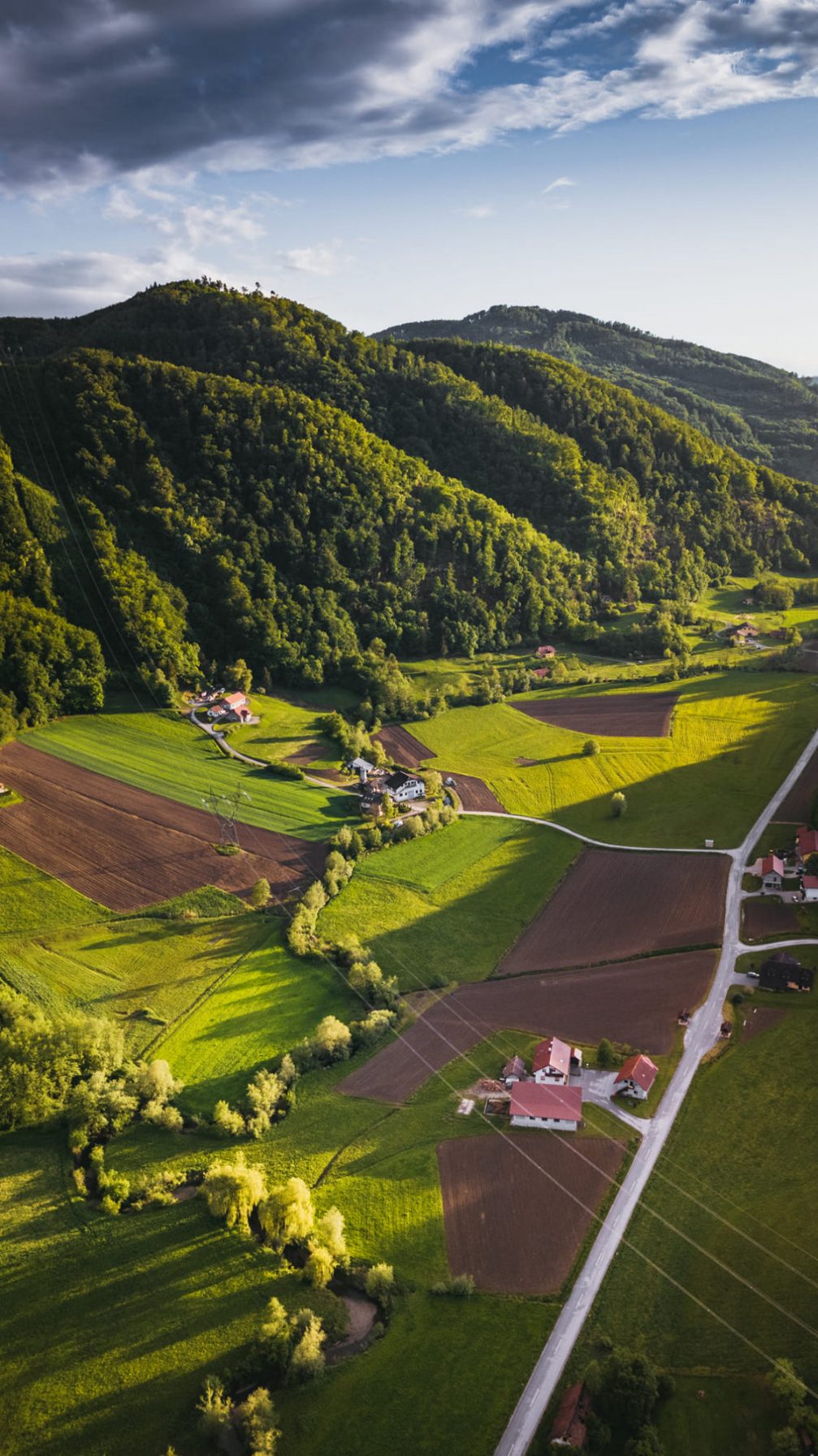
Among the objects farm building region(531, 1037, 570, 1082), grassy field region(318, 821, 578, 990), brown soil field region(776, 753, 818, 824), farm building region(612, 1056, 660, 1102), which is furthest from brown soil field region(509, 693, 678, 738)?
farm building region(612, 1056, 660, 1102)

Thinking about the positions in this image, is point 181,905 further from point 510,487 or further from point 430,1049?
point 510,487

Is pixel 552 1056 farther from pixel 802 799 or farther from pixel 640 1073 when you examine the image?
pixel 802 799

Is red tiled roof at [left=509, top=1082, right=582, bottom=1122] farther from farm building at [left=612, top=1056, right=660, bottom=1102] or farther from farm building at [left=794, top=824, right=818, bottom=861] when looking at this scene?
farm building at [left=794, top=824, right=818, bottom=861]

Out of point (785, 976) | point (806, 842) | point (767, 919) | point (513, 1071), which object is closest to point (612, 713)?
point (806, 842)

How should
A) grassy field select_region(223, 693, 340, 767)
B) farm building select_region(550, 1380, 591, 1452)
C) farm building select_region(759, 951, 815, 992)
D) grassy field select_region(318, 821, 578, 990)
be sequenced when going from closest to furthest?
farm building select_region(550, 1380, 591, 1452) → farm building select_region(759, 951, 815, 992) → grassy field select_region(318, 821, 578, 990) → grassy field select_region(223, 693, 340, 767)

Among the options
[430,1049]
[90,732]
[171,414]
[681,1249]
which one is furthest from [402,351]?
[681,1249]

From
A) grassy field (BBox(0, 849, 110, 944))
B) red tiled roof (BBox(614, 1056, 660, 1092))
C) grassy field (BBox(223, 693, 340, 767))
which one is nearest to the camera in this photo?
red tiled roof (BBox(614, 1056, 660, 1092))
